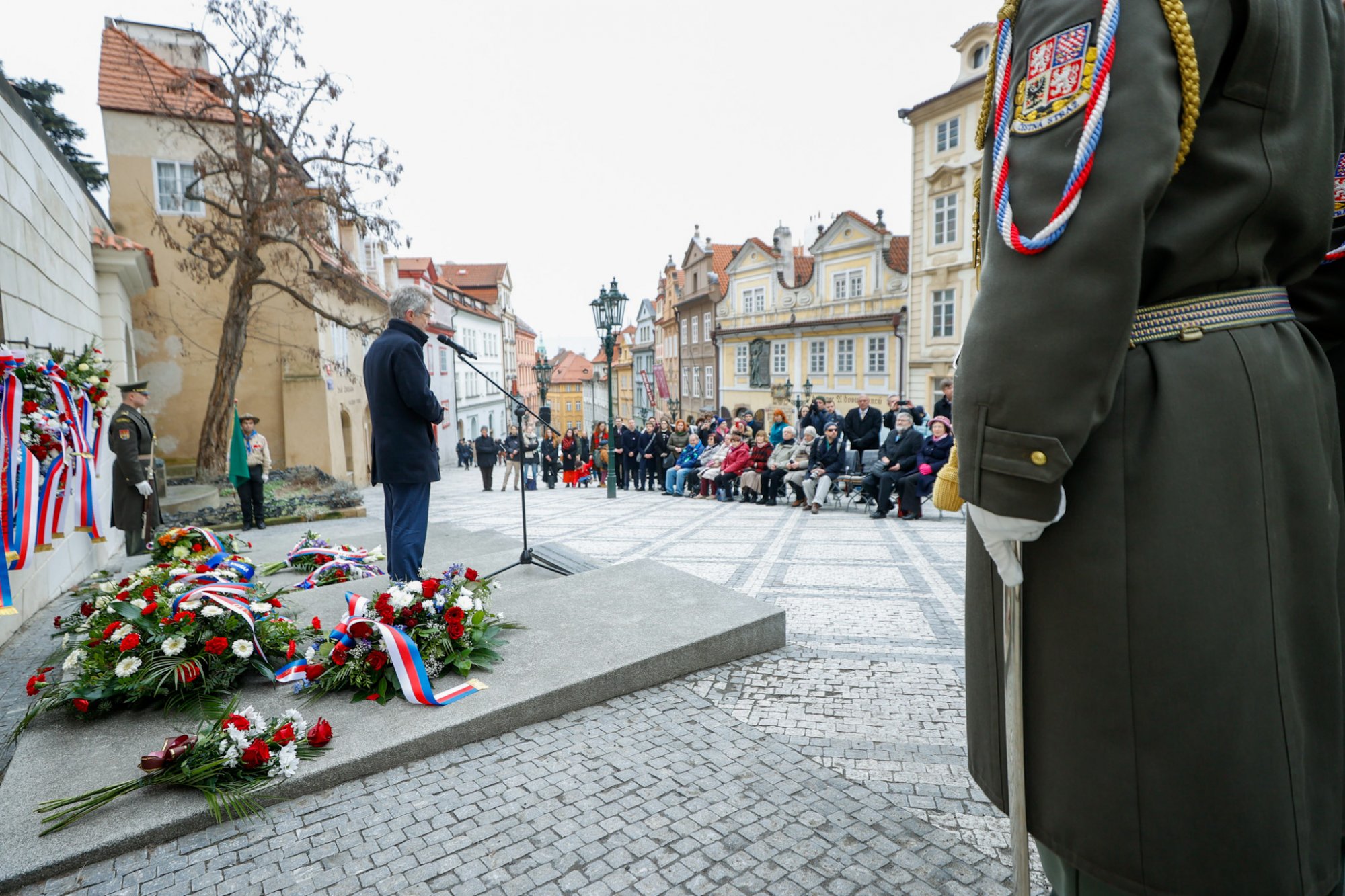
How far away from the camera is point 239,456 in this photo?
33.3ft

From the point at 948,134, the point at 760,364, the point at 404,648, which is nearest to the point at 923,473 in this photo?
the point at 404,648

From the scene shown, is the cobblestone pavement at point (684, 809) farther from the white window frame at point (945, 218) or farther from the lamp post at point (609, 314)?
the white window frame at point (945, 218)

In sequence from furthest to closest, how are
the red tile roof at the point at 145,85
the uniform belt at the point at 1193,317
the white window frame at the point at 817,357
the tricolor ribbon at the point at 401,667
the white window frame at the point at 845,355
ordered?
1. the white window frame at the point at 817,357
2. the white window frame at the point at 845,355
3. the red tile roof at the point at 145,85
4. the tricolor ribbon at the point at 401,667
5. the uniform belt at the point at 1193,317

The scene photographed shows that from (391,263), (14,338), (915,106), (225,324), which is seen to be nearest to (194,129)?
(225,324)

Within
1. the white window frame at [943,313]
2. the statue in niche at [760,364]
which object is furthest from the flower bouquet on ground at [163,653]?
the statue in niche at [760,364]

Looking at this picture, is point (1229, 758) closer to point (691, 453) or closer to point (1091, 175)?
point (1091, 175)

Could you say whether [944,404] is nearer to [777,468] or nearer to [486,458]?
[777,468]

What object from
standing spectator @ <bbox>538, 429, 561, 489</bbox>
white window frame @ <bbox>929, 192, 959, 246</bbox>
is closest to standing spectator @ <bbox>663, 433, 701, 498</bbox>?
standing spectator @ <bbox>538, 429, 561, 489</bbox>

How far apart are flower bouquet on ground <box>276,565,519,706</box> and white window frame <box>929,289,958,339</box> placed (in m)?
25.8

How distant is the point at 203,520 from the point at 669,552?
26.2 feet

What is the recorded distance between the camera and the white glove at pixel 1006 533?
4.44 feet

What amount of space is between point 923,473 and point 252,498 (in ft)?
32.2

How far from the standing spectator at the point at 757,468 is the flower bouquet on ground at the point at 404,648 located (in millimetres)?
9319

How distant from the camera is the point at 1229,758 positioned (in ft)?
4.31
